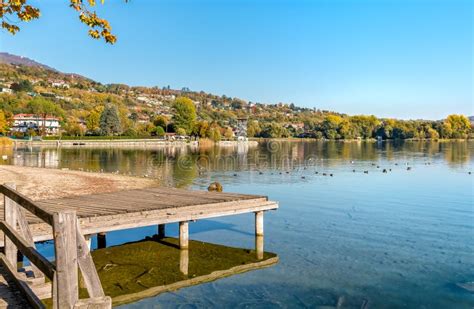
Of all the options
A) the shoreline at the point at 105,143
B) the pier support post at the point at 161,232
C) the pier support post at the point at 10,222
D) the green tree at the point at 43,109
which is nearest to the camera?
the pier support post at the point at 10,222

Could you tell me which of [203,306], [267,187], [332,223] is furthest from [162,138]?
[203,306]

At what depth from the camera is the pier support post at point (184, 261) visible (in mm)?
12930

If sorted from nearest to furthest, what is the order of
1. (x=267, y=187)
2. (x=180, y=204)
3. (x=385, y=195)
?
(x=180, y=204) < (x=385, y=195) < (x=267, y=187)

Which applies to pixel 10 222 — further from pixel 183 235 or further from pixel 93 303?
pixel 183 235

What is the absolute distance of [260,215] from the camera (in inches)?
645

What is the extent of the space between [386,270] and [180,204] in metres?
6.57

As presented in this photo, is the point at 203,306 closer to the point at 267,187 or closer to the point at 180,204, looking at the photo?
the point at 180,204

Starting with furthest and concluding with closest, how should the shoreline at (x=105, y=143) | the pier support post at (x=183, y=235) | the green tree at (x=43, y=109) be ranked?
the green tree at (x=43, y=109) < the shoreline at (x=105, y=143) < the pier support post at (x=183, y=235)

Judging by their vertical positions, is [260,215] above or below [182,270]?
above

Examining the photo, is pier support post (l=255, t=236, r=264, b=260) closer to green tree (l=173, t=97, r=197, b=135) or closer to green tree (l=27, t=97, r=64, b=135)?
green tree (l=173, t=97, r=197, b=135)

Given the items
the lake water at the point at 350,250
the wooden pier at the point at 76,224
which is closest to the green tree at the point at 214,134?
the lake water at the point at 350,250

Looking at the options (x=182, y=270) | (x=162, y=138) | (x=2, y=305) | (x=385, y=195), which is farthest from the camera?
(x=162, y=138)

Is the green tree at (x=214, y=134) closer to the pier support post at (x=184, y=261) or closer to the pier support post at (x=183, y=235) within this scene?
the pier support post at (x=183, y=235)

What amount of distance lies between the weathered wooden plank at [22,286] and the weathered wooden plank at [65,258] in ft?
2.82
